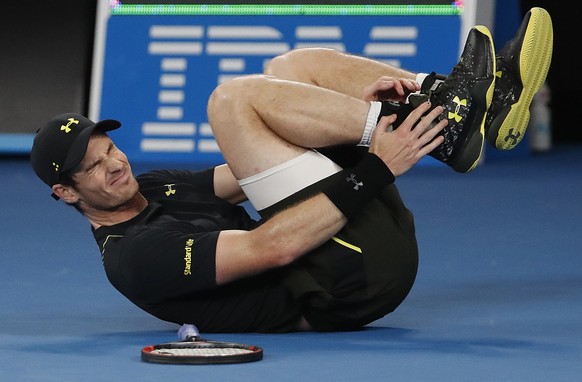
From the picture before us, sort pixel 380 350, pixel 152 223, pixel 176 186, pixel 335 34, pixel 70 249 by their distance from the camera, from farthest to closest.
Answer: pixel 335 34
pixel 70 249
pixel 176 186
pixel 152 223
pixel 380 350

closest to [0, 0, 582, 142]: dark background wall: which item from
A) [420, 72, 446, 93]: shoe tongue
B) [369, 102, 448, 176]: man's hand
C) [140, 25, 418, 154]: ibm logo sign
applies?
[140, 25, 418, 154]: ibm logo sign

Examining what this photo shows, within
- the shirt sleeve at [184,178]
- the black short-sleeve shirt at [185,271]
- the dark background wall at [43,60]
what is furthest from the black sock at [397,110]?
the dark background wall at [43,60]

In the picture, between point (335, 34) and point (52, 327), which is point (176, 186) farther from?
point (335, 34)

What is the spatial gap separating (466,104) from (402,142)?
0.24 m

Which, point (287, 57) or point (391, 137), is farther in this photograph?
point (287, 57)

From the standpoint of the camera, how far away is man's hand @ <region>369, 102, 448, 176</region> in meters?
3.93

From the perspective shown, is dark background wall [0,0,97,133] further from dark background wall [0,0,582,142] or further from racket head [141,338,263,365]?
racket head [141,338,263,365]

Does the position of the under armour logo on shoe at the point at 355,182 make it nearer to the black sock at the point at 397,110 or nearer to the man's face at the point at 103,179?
the black sock at the point at 397,110

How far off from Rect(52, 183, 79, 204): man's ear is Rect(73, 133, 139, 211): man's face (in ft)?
0.12

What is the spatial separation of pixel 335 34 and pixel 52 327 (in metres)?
5.10

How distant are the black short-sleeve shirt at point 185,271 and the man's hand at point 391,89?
0.56 metres

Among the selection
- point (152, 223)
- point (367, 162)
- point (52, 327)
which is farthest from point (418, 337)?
point (52, 327)

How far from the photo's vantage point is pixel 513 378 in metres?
3.28

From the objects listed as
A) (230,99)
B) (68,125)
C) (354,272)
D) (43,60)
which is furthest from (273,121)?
(43,60)
